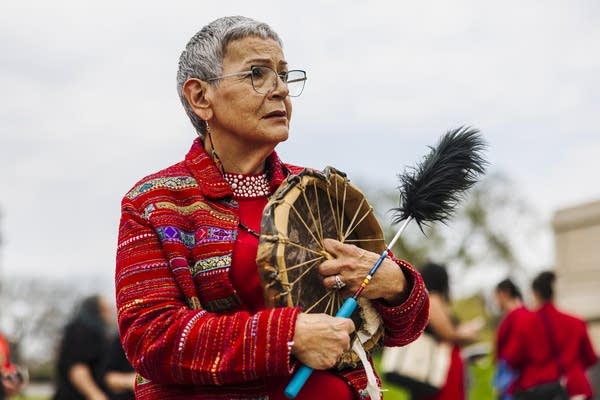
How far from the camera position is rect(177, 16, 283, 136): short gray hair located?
3109mm

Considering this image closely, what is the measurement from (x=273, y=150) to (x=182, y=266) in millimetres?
541

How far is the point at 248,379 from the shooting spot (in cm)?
277

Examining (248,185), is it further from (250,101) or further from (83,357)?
(83,357)

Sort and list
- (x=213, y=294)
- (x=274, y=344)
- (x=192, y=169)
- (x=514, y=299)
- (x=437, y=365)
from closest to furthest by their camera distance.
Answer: (x=274, y=344) → (x=213, y=294) → (x=192, y=169) → (x=437, y=365) → (x=514, y=299)

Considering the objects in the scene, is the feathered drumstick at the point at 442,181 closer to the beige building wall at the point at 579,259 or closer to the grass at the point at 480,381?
the grass at the point at 480,381

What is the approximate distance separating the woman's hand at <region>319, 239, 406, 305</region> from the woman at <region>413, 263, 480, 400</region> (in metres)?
4.62

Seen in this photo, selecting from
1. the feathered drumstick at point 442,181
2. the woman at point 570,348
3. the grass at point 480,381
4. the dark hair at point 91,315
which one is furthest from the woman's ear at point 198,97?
the grass at point 480,381

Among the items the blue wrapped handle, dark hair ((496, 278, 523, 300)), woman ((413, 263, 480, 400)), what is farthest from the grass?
the blue wrapped handle

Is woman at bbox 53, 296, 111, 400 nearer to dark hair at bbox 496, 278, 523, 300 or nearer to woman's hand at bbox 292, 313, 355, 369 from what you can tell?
dark hair at bbox 496, 278, 523, 300

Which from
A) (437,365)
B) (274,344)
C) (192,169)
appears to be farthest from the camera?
(437,365)

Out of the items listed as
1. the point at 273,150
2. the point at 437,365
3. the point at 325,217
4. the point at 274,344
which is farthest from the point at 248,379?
the point at 437,365

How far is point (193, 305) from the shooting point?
288 centimetres

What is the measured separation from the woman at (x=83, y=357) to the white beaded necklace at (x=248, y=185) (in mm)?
5235

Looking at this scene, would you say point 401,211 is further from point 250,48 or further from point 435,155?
point 250,48
